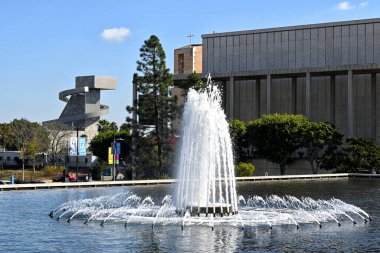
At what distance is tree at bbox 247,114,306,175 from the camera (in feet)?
307

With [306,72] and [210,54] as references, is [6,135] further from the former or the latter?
[306,72]

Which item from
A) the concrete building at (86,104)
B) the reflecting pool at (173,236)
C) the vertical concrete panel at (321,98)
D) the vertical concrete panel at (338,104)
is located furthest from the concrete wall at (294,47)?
the reflecting pool at (173,236)

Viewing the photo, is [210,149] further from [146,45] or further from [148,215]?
[146,45]

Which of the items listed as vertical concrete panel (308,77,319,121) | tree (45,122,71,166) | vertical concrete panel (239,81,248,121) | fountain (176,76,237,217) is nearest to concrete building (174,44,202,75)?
vertical concrete panel (239,81,248,121)

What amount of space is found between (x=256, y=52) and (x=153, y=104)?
46188 mm

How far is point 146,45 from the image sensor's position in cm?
7912

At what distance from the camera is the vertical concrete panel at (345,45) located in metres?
115

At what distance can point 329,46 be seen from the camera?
116000 mm

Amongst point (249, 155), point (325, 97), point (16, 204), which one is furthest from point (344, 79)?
point (16, 204)

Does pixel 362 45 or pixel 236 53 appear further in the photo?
pixel 236 53

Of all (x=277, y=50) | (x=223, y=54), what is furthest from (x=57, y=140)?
(x=277, y=50)

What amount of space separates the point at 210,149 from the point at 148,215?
4480 mm

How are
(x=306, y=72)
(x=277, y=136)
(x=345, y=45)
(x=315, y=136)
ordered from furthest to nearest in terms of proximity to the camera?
1. (x=345, y=45)
2. (x=306, y=72)
3. (x=315, y=136)
4. (x=277, y=136)

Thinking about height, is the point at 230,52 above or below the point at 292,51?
above
